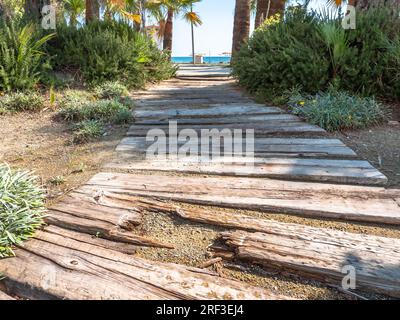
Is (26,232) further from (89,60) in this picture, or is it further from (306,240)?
(89,60)

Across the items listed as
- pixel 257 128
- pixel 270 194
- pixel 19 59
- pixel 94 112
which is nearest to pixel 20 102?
pixel 19 59

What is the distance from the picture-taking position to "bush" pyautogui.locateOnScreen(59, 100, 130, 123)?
3883mm

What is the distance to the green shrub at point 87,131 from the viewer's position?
3.26 metres

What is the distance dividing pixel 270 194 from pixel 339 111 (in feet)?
6.86

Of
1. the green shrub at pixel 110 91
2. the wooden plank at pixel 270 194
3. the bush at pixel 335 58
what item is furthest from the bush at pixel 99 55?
the wooden plank at pixel 270 194

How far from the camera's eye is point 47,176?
7.75 feet

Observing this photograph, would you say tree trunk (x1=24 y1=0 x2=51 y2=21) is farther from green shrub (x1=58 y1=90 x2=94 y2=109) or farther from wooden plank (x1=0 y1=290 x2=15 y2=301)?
wooden plank (x1=0 y1=290 x2=15 y2=301)

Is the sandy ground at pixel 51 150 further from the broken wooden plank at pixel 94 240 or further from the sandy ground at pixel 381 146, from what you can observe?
the sandy ground at pixel 381 146

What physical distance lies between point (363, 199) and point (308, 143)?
115 cm

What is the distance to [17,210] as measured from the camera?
1598 millimetres

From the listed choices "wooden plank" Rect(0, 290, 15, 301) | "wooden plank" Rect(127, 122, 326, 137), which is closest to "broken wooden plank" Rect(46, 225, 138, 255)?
"wooden plank" Rect(0, 290, 15, 301)

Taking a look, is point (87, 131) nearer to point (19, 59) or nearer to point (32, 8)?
point (19, 59)

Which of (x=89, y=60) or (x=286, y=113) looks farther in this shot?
(x=89, y=60)
